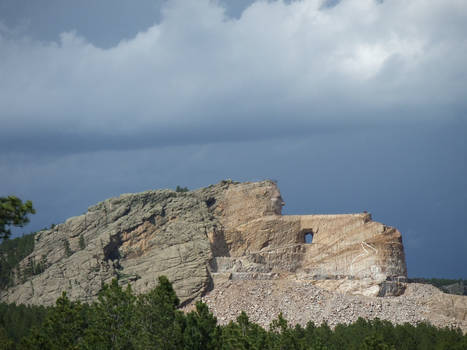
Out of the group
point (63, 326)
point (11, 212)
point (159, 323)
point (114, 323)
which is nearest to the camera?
point (11, 212)

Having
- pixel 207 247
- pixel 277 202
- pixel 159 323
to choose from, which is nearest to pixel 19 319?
pixel 207 247

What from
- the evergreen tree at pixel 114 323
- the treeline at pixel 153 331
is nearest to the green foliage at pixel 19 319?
the treeline at pixel 153 331

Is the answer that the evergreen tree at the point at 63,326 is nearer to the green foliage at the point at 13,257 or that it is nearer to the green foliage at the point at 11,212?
the green foliage at the point at 11,212

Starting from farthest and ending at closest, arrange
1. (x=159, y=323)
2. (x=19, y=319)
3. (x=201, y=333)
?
(x=19, y=319), (x=201, y=333), (x=159, y=323)

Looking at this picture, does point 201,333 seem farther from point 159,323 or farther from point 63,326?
point 63,326

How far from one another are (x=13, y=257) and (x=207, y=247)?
34065 millimetres

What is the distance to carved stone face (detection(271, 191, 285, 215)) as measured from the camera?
10200 centimetres

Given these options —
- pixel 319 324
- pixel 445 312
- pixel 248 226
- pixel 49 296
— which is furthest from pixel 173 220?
pixel 445 312

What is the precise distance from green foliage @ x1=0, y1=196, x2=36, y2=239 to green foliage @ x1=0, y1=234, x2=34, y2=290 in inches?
2743

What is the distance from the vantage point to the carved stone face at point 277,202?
102000mm

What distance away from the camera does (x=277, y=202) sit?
102 meters

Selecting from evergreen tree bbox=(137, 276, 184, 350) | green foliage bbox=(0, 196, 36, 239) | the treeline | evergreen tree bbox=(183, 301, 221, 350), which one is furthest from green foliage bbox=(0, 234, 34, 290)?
green foliage bbox=(0, 196, 36, 239)

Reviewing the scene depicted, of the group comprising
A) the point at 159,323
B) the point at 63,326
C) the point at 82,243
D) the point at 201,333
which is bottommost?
the point at 201,333

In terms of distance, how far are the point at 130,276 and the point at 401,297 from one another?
33.2 metres
